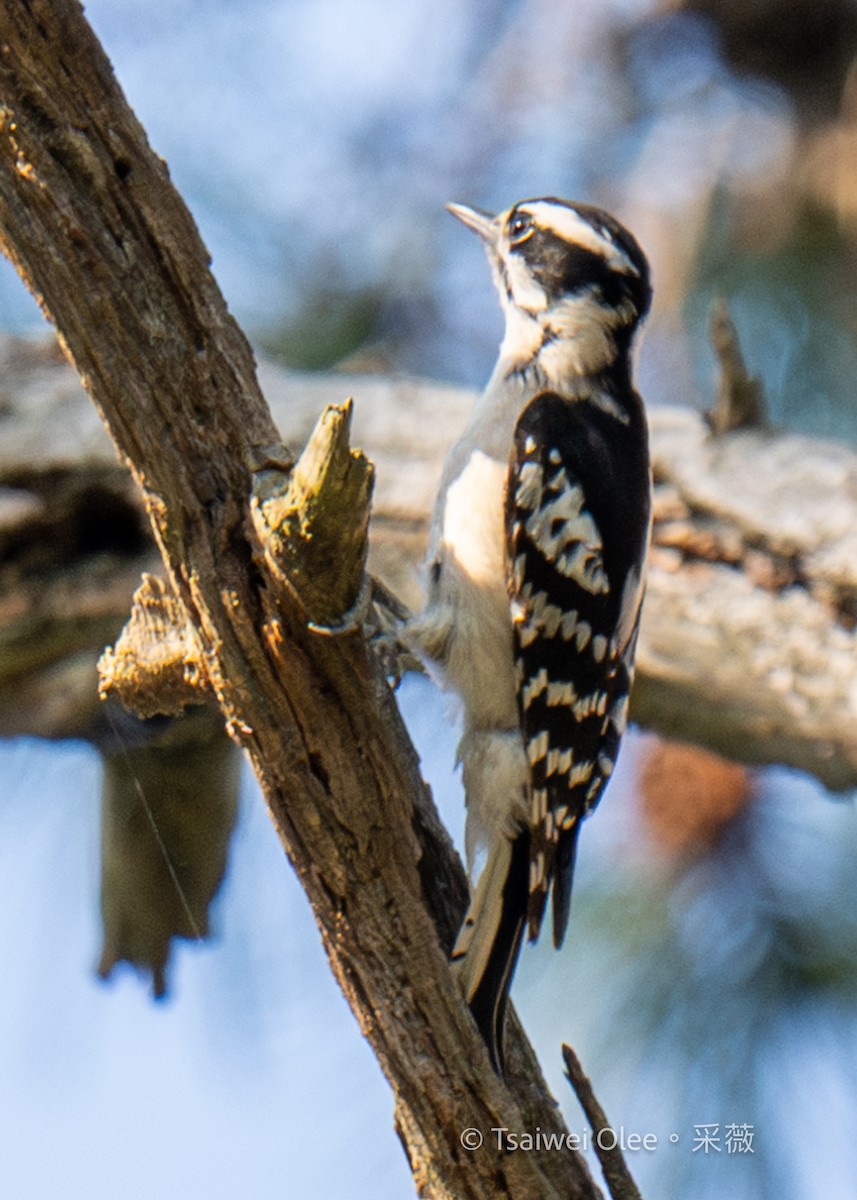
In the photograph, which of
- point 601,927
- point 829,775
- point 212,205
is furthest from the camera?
point 212,205

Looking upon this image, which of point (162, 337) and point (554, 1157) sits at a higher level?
point (162, 337)

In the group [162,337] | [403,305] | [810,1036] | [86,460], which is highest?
[403,305]

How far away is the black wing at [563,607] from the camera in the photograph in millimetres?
1784

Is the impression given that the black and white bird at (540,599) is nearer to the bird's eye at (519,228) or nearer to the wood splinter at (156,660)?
the bird's eye at (519,228)

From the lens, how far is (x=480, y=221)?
225 cm

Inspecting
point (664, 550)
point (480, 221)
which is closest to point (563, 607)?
point (480, 221)

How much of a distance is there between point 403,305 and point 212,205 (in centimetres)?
50

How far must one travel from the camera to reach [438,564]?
1907mm

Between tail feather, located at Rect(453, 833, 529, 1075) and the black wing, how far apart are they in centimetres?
11

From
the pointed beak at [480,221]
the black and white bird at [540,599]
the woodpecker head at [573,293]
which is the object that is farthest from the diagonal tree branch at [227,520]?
the pointed beak at [480,221]

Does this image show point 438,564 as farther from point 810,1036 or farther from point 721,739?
point 810,1036

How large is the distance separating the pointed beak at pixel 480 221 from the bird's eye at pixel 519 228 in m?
0.04

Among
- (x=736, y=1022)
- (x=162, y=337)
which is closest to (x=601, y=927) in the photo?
(x=736, y=1022)

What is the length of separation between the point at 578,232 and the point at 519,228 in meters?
0.14
